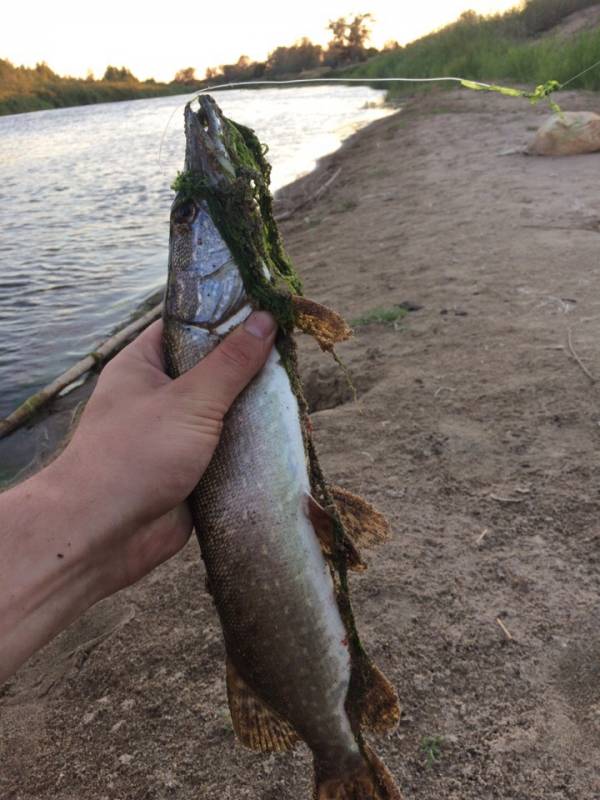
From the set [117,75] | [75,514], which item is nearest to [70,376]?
[75,514]

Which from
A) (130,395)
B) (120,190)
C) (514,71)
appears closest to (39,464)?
(130,395)

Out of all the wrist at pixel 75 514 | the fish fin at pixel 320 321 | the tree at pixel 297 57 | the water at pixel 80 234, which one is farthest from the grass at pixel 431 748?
the tree at pixel 297 57

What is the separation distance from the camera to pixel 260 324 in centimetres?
238

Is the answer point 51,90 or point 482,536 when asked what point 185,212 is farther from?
point 51,90

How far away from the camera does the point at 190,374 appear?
7.61ft

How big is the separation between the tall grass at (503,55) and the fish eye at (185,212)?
1914cm

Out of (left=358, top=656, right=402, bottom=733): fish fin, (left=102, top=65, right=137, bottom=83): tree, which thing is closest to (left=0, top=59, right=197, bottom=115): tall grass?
(left=102, top=65, right=137, bottom=83): tree

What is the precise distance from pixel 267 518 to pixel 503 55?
30.8 meters

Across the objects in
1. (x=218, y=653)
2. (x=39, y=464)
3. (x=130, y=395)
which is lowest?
(x=39, y=464)

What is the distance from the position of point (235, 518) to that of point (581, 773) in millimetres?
1461

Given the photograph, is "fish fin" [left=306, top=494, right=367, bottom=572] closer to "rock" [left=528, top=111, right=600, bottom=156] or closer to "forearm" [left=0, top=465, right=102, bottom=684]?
"forearm" [left=0, top=465, right=102, bottom=684]

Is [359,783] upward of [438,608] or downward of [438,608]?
upward

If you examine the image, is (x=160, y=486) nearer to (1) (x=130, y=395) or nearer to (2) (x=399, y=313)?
(1) (x=130, y=395)

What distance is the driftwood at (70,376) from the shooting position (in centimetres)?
682
